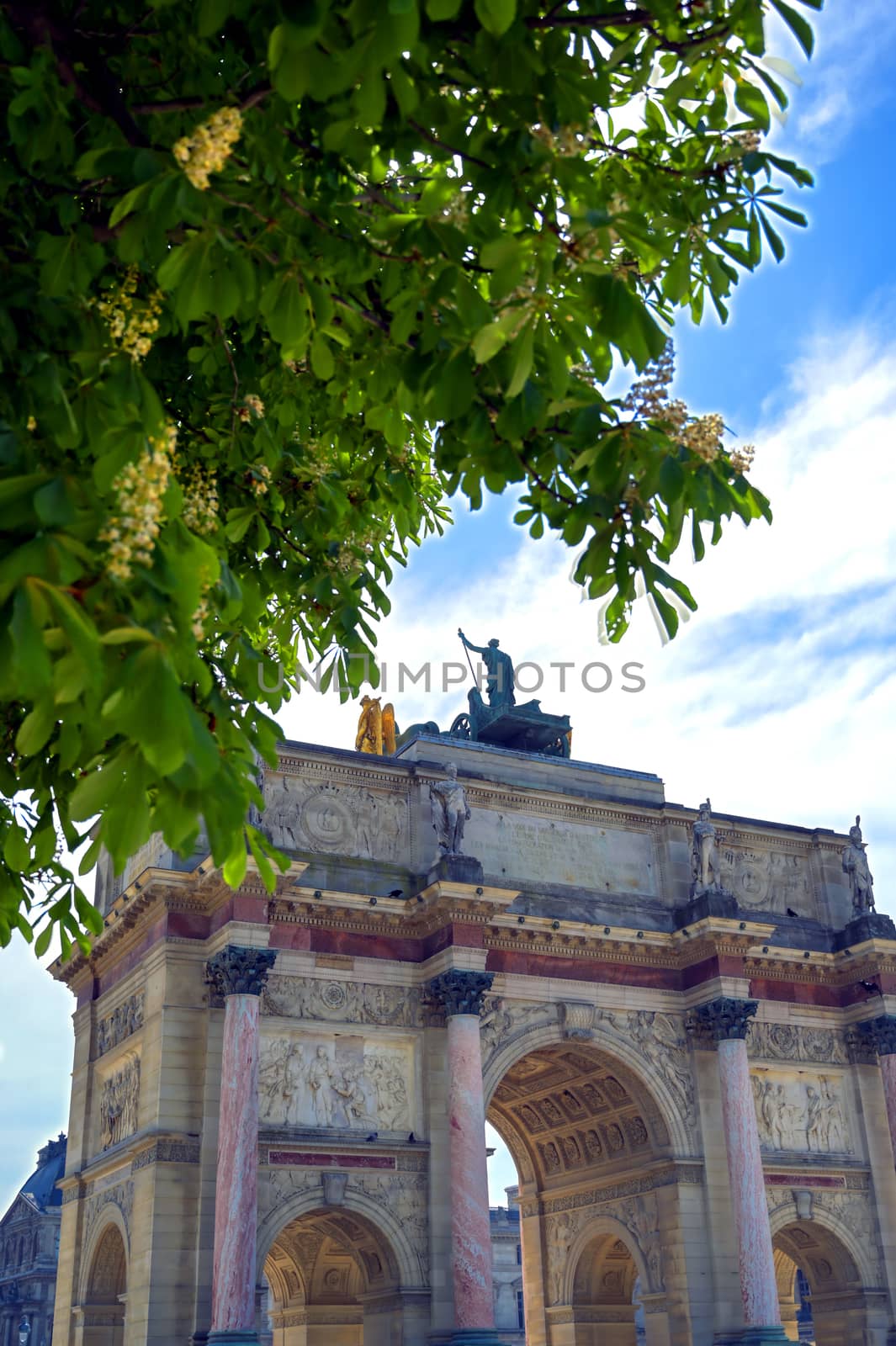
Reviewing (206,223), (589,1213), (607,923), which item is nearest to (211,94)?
(206,223)

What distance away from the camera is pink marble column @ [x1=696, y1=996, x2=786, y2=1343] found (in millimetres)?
28094

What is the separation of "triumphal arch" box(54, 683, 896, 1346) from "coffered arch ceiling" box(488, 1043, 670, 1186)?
Result: 0.09 metres

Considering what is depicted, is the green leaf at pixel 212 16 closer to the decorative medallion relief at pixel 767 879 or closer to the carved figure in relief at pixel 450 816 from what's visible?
the carved figure in relief at pixel 450 816

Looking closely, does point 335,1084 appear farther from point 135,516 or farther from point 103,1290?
point 135,516

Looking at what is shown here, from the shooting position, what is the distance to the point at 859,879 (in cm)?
3497

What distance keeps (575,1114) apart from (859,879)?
9.39 metres

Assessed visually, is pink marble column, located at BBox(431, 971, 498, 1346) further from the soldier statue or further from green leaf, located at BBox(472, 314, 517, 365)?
green leaf, located at BBox(472, 314, 517, 365)

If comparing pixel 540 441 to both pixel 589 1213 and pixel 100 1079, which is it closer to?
pixel 100 1079

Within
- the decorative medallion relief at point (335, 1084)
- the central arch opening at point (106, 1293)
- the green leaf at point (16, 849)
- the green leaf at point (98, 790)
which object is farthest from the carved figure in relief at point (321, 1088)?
the green leaf at point (98, 790)

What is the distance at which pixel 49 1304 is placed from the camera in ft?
284

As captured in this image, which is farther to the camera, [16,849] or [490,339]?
[16,849]

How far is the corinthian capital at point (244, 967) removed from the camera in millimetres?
25875

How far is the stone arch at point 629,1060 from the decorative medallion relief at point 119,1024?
790cm

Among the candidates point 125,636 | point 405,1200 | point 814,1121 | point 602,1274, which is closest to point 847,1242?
point 814,1121
